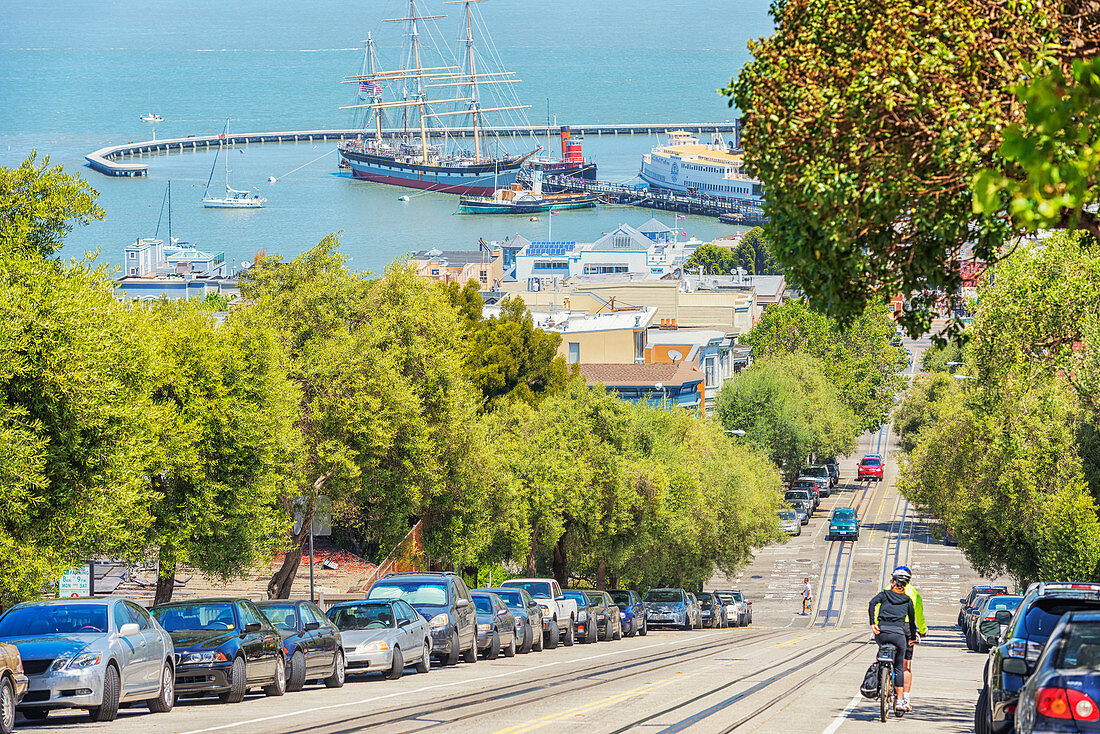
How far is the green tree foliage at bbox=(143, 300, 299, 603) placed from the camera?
91.7 feet

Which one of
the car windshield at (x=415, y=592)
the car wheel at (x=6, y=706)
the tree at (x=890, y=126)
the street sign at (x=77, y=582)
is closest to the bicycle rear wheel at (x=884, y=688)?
the tree at (x=890, y=126)

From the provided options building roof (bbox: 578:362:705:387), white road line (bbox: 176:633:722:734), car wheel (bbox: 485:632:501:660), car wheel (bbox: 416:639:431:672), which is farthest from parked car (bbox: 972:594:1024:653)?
building roof (bbox: 578:362:705:387)

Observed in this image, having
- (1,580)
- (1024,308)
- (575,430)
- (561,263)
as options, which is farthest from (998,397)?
(561,263)

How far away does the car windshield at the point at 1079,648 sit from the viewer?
10.3 metres

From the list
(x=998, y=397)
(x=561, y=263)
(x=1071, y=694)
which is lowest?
(x=1071, y=694)

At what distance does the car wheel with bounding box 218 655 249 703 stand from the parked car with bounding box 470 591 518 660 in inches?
368

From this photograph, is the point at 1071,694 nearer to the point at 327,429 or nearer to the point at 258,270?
the point at 327,429

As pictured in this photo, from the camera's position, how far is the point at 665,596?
49344mm

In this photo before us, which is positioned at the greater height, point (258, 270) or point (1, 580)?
point (258, 270)

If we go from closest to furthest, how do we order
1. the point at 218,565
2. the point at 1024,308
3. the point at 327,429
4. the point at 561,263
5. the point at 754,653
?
the point at 1024,308 → the point at 218,565 → the point at 754,653 → the point at 327,429 → the point at 561,263

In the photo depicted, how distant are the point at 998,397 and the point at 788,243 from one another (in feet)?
53.6

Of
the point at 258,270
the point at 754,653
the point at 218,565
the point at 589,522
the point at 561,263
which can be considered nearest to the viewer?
the point at 218,565

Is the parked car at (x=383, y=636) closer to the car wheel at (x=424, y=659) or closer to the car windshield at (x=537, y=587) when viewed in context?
the car wheel at (x=424, y=659)

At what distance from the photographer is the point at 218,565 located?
Result: 2911 centimetres
